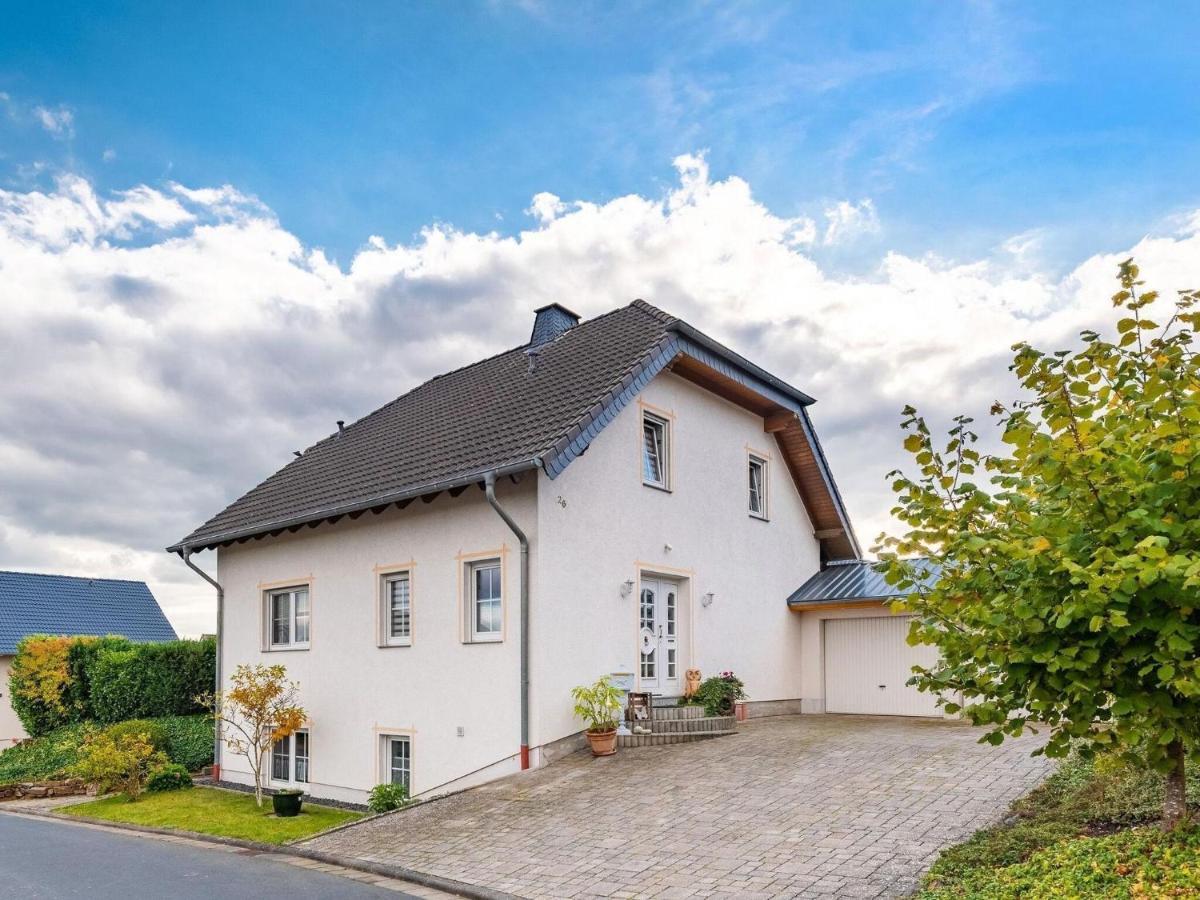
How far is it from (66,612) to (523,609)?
85.9ft

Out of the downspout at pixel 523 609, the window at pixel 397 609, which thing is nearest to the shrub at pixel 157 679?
the window at pixel 397 609

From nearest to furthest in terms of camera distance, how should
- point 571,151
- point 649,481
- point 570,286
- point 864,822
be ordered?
1. point 864,822
2. point 571,151
3. point 649,481
4. point 570,286

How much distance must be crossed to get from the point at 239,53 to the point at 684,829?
10.3 meters

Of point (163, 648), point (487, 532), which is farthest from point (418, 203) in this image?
point (163, 648)

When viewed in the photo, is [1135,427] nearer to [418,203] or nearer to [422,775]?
[418,203]

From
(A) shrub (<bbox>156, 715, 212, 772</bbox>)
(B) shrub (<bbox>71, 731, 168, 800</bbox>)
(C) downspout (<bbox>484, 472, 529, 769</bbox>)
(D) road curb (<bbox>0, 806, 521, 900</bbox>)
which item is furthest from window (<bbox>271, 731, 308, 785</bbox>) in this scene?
(C) downspout (<bbox>484, 472, 529, 769</bbox>)

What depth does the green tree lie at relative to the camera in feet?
17.2

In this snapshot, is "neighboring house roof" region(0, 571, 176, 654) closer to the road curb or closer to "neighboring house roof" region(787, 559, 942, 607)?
the road curb

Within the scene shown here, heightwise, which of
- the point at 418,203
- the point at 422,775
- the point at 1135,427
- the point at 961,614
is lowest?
the point at 422,775

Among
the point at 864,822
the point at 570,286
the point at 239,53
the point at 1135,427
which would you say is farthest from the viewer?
the point at 570,286

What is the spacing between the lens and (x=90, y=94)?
1213 centimetres

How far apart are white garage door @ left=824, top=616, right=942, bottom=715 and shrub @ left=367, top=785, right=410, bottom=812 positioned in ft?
29.7

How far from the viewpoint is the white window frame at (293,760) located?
15.8m

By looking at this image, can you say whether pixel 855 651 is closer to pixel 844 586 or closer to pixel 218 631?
pixel 844 586
